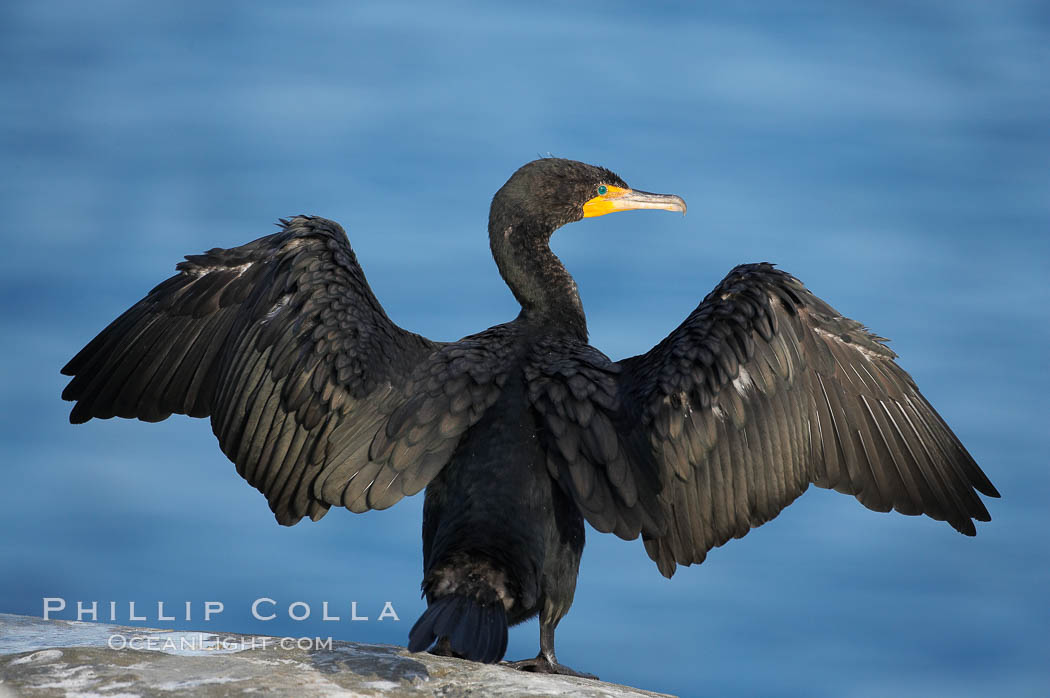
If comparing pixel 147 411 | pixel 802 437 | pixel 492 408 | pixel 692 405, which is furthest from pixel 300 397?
pixel 802 437

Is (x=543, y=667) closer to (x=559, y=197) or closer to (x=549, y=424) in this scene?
(x=549, y=424)

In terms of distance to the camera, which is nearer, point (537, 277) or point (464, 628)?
point (464, 628)

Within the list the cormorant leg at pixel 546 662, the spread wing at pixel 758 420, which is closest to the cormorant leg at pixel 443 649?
the cormorant leg at pixel 546 662

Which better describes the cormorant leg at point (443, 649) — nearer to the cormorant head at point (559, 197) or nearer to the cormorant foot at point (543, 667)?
the cormorant foot at point (543, 667)

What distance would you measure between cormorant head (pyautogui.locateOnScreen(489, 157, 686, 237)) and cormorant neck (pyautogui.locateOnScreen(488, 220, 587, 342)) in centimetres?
4

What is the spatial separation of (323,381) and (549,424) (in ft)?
4.04

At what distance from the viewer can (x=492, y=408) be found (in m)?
6.47

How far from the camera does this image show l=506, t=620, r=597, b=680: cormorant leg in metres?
6.14

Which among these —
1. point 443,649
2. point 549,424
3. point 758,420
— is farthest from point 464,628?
point 758,420

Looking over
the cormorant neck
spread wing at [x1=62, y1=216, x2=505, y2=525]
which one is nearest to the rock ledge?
spread wing at [x1=62, y1=216, x2=505, y2=525]

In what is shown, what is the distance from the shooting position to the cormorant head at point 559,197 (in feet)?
25.4

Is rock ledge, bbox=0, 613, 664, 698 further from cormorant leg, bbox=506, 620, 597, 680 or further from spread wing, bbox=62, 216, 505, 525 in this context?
spread wing, bbox=62, 216, 505, 525

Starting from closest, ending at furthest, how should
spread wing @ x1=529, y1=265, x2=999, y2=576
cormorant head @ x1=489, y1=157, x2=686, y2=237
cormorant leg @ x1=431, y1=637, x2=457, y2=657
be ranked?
cormorant leg @ x1=431, y1=637, x2=457, y2=657 → spread wing @ x1=529, y1=265, x2=999, y2=576 → cormorant head @ x1=489, y1=157, x2=686, y2=237

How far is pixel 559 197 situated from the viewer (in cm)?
783
